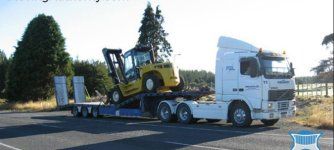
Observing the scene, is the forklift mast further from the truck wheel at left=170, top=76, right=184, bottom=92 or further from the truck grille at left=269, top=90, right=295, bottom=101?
the truck grille at left=269, top=90, right=295, bottom=101

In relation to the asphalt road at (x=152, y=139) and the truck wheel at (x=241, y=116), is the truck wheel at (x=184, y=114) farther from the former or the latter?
the asphalt road at (x=152, y=139)

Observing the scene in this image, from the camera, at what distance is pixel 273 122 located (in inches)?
741

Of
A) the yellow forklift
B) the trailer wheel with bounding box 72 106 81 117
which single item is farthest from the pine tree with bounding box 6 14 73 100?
the yellow forklift

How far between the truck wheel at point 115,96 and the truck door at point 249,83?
27.2 ft

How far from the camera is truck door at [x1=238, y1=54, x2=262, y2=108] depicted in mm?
17453

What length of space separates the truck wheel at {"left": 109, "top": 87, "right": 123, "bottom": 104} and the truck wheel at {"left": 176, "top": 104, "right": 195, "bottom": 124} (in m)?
4.64

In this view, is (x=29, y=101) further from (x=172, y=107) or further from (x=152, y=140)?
(x=152, y=140)

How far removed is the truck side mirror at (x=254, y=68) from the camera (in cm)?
1738

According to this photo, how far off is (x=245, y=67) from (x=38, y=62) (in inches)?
1532

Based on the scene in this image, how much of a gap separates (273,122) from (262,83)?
2.28 m

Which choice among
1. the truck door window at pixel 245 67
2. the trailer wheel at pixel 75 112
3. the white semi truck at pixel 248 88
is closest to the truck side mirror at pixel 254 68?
the white semi truck at pixel 248 88

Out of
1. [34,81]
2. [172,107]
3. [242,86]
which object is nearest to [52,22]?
[34,81]

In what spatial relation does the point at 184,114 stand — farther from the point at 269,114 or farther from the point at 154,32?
the point at 154,32

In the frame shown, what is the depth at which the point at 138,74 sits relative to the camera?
23.6 metres
